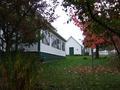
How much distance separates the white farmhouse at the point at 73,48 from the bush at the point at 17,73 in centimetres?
9222

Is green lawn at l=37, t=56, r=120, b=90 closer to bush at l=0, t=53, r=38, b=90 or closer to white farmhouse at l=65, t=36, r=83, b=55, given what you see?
bush at l=0, t=53, r=38, b=90

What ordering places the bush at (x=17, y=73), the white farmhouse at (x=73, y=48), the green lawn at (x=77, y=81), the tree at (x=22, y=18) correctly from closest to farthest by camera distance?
the bush at (x=17, y=73), the green lawn at (x=77, y=81), the tree at (x=22, y=18), the white farmhouse at (x=73, y=48)

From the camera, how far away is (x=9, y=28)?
2833 cm

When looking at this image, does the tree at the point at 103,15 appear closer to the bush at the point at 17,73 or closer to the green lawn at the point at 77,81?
the green lawn at the point at 77,81

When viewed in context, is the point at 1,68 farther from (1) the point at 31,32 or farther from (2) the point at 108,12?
(1) the point at 31,32

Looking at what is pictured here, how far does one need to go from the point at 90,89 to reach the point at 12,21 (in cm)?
1322

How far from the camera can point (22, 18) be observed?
26.8 metres

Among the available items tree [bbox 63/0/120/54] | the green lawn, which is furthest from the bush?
tree [bbox 63/0/120/54]

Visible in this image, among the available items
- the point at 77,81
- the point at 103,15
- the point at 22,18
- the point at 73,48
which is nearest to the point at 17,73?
the point at 103,15

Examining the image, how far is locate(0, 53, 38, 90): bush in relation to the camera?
30.0 ft

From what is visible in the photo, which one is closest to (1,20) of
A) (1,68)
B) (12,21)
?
(12,21)

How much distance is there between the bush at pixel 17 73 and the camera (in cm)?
916

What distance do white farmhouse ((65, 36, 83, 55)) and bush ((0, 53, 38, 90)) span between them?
303ft

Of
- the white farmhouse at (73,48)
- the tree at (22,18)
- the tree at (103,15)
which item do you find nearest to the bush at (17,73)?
the tree at (103,15)
